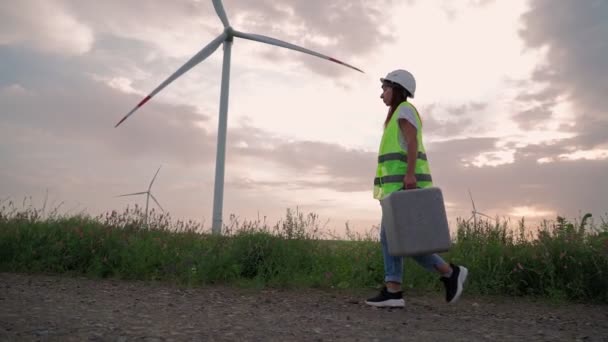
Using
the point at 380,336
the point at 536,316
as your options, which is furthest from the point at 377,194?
the point at 536,316

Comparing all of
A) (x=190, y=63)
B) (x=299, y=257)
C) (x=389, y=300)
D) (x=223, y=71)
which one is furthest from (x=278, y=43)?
(x=389, y=300)

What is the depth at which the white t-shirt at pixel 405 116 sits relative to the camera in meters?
5.45

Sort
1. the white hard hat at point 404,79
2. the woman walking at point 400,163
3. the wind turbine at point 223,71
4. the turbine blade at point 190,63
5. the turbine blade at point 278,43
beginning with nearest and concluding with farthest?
the woman walking at point 400,163 → the white hard hat at point 404,79 → the wind turbine at point 223,71 → the turbine blade at point 190,63 → the turbine blade at point 278,43

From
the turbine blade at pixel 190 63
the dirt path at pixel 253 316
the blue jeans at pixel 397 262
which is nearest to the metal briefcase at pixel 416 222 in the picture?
the blue jeans at pixel 397 262

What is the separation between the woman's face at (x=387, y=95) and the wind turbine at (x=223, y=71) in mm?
10079

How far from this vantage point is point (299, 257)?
7.68 meters

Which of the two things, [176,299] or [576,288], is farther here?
[576,288]

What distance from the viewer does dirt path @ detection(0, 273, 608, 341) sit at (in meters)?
4.33

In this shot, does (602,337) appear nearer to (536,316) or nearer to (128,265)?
(536,316)

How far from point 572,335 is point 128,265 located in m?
5.76

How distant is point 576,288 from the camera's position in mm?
6758

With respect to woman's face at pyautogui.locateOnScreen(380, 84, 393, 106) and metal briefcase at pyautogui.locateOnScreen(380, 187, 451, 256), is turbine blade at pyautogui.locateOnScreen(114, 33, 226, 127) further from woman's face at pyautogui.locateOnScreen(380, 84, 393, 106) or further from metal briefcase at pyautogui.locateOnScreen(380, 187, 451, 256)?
metal briefcase at pyautogui.locateOnScreen(380, 187, 451, 256)

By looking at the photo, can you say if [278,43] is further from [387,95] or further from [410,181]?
[410,181]

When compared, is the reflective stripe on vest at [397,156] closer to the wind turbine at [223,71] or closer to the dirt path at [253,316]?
the dirt path at [253,316]
